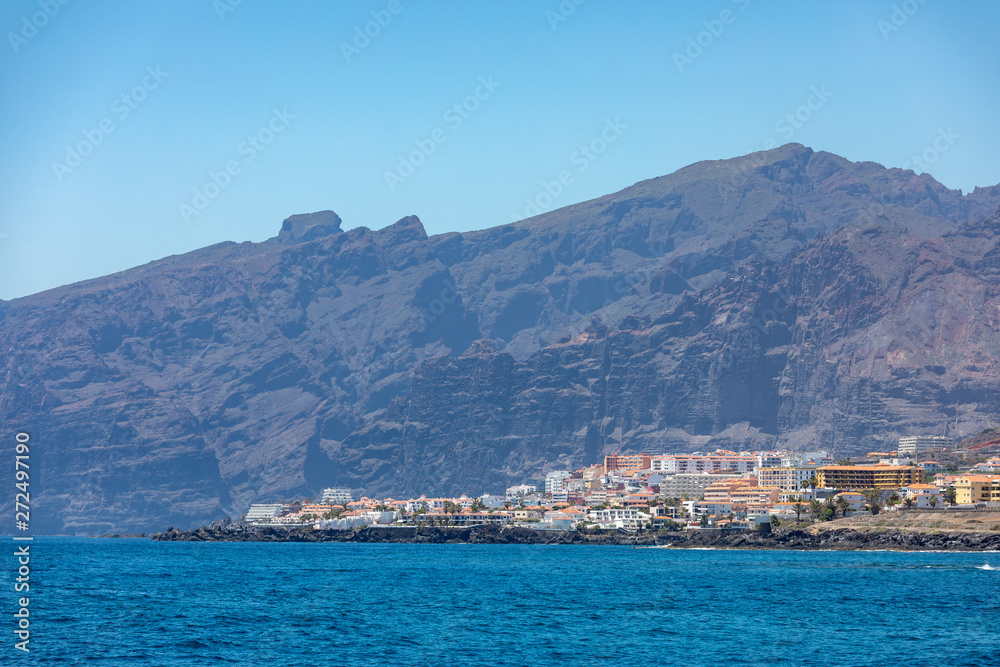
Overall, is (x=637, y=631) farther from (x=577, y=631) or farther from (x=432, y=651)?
(x=432, y=651)

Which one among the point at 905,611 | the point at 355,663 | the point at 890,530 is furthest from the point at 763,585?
the point at 890,530

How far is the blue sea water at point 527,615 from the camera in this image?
6300 centimetres

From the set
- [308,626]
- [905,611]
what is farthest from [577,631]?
Answer: [905,611]

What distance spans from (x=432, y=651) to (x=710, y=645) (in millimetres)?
14933

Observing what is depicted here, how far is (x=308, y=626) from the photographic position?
74562 mm

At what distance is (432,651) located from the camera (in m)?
65.1

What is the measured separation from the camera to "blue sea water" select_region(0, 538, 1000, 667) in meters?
63.0

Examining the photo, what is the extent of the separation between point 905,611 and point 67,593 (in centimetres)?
6216

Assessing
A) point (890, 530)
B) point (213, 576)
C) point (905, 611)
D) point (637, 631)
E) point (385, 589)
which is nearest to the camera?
point (637, 631)

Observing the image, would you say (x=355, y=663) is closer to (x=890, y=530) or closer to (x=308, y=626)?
(x=308, y=626)

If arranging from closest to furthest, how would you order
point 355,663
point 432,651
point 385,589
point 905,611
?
point 355,663
point 432,651
point 905,611
point 385,589

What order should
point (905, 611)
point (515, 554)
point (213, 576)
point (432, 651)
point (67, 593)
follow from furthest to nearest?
point (515, 554) → point (213, 576) → point (67, 593) → point (905, 611) → point (432, 651)

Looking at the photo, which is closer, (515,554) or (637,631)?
(637,631)

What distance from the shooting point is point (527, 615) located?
8144 cm
